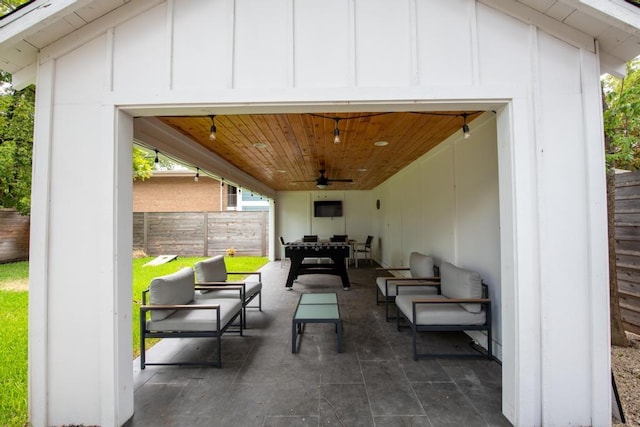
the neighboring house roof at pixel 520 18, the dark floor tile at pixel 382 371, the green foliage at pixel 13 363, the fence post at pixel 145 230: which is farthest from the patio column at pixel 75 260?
the fence post at pixel 145 230

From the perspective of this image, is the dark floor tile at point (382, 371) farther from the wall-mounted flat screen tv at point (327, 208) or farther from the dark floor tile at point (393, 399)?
the wall-mounted flat screen tv at point (327, 208)

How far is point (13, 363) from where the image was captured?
2.63 m

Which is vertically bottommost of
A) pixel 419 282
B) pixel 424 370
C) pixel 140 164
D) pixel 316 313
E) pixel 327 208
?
pixel 424 370

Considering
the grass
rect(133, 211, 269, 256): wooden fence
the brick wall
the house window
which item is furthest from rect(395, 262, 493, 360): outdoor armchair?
the house window

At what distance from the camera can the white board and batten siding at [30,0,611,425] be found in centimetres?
178

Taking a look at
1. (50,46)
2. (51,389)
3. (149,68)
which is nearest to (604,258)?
(149,68)

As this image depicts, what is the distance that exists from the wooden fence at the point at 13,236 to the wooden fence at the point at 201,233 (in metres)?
2.76

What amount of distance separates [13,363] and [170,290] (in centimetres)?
163

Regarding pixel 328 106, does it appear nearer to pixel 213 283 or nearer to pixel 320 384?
pixel 320 384

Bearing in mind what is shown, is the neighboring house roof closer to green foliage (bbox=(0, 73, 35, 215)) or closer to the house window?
green foliage (bbox=(0, 73, 35, 215))

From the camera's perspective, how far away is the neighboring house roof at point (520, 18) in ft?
5.32

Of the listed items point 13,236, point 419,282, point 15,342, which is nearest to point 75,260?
point 15,342

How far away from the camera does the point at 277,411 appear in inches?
77.8

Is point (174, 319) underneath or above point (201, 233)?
underneath
